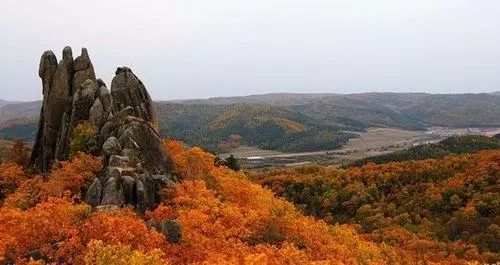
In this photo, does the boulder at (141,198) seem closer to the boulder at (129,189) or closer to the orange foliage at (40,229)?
the boulder at (129,189)

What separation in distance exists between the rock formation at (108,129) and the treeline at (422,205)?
71.6 meters

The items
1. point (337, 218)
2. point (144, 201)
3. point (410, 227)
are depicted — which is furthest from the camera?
point (337, 218)

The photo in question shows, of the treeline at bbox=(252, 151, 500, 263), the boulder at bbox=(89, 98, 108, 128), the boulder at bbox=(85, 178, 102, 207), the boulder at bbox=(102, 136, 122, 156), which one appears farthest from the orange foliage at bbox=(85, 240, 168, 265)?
the treeline at bbox=(252, 151, 500, 263)

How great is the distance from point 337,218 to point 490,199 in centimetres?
4784

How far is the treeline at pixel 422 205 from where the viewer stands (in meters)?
137

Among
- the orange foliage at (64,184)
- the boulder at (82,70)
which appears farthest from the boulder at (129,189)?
the boulder at (82,70)

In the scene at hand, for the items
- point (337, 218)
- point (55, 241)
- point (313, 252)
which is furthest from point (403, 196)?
point (55, 241)

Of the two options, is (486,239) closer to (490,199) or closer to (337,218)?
(490,199)

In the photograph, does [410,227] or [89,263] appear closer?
[89,263]

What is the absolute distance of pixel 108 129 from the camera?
284 ft

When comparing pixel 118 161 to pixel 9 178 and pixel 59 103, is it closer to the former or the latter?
pixel 9 178

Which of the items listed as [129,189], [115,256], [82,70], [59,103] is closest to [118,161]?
[129,189]

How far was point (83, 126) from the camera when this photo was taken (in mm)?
88250

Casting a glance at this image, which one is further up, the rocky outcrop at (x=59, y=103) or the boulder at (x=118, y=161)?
the rocky outcrop at (x=59, y=103)
